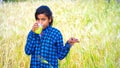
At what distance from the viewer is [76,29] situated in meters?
1.87

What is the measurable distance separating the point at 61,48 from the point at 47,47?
0.22 feet

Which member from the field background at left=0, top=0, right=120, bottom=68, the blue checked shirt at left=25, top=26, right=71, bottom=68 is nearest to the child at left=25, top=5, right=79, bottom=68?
the blue checked shirt at left=25, top=26, right=71, bottom=68

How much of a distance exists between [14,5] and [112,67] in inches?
24.8

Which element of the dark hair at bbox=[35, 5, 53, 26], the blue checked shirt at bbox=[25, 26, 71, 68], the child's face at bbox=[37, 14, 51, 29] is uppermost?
the dark hair at bbox=[35, 5, 53, 26]

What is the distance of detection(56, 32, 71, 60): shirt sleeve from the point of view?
1.69 meters

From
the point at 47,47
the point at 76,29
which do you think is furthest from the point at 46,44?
the point at 76,29

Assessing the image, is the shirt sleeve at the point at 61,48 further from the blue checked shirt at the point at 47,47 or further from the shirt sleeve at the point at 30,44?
the shirt sleeve at the point at 30,44

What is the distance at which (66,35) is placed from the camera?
1.83 meters

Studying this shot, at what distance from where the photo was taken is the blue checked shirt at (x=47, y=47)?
5.61 ft

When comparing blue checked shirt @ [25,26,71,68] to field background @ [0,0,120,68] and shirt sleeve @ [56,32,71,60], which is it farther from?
field background @ [0,0,120,68]

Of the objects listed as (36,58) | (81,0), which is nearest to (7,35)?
(36,58)

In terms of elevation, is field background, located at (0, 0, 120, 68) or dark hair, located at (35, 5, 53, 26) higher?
dark hair, located at (35, 5, 53, 26)

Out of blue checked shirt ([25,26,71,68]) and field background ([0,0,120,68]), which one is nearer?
blue checked shirt ([25,26,71,68])

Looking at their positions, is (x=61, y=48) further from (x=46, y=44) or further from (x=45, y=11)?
(x=45, y=11)
